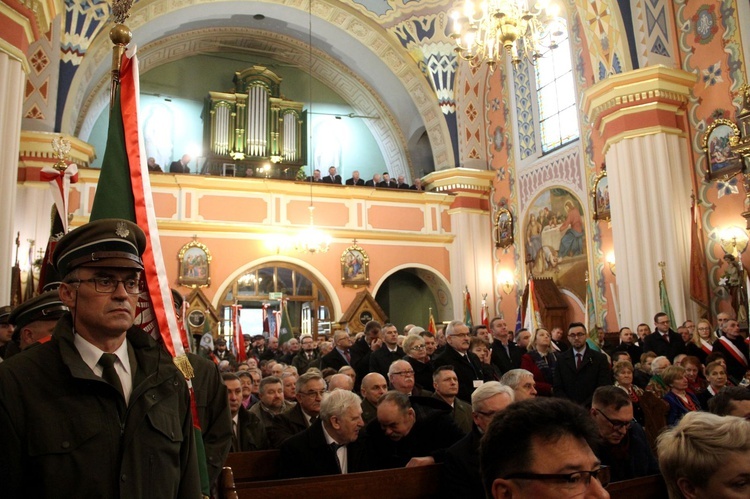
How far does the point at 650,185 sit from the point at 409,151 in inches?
332

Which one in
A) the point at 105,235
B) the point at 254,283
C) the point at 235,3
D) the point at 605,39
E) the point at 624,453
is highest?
Answer: the point at 235,3

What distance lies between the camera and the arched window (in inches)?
565

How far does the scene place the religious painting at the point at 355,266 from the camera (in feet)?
47.9

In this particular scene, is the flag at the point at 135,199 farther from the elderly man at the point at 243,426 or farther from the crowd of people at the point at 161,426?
the elderly man at the point at 243,426

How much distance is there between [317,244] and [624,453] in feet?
33.4

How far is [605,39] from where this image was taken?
37.1 ft

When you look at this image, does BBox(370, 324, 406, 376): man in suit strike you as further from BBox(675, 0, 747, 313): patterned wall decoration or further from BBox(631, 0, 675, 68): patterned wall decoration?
BBox(631, 0, 675, 68): patterned wall decoration

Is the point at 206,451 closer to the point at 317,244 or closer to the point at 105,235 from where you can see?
the point at 105,235

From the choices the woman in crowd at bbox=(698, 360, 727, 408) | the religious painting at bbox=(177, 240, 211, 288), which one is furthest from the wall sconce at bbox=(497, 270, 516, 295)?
the woman in crowd at bbox=(698, 360, 727, 408)

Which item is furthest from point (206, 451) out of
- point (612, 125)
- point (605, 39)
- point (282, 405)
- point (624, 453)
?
point (605, 39)

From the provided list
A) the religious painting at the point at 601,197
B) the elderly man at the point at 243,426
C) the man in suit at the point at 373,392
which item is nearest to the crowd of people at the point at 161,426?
the elderly man at the point at 243,426

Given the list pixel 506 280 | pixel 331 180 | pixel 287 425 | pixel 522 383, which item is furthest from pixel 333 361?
pixel 506 280

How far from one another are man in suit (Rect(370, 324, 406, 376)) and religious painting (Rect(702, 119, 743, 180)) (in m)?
6.31

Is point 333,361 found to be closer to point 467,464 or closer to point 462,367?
point 462,367
